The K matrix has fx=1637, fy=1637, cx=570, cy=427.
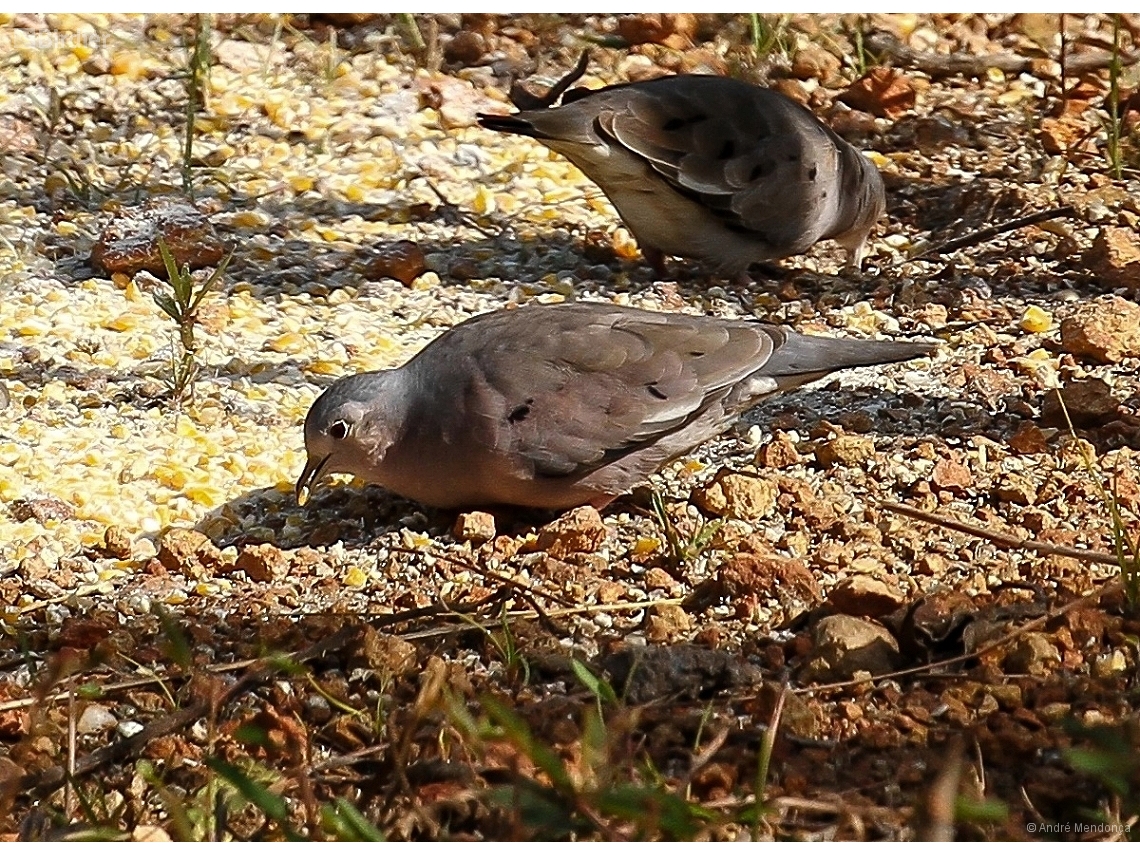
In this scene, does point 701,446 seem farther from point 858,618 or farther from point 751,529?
point 858,618

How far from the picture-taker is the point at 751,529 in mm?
4539

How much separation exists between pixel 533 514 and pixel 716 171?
6.10 ft

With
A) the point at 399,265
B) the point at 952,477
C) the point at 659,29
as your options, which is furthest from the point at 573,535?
the point at 659,29

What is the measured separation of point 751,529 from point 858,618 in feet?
2.46

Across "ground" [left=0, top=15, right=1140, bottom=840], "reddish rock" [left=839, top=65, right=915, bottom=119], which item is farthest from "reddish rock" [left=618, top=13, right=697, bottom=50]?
"reddish rock" [left=839, top=65, right=915, bottom=119]

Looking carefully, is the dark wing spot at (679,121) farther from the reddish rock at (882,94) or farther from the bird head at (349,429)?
the bird head at (349,429)

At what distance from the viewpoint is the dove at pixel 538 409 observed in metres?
4.61

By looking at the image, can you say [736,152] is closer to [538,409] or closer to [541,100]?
[541,100]

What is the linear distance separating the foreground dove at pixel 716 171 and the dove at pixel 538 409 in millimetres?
1274

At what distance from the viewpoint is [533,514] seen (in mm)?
4859

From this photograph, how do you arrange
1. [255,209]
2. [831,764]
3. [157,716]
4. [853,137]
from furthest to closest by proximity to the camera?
[853,137], [255,209], [157,716], [831,764]

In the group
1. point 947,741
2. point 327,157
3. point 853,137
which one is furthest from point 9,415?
point 853,137

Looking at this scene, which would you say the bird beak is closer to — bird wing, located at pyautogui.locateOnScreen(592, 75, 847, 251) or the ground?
the ground

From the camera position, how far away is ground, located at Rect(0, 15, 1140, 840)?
320 cm
